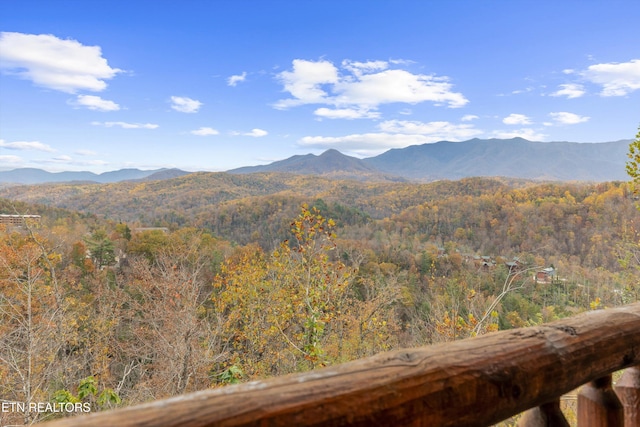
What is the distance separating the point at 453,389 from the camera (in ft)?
1.88

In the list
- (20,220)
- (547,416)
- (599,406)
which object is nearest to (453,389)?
(547,416)

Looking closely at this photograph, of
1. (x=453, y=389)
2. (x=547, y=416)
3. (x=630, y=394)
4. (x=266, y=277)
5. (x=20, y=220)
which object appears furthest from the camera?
(x=266, y=277)

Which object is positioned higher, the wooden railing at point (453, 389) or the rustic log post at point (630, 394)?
the wooden railing at point (453, 389)

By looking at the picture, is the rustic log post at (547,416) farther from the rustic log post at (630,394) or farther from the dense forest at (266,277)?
the dense forest at (266,277)

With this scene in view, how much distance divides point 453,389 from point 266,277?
10497 millimetres

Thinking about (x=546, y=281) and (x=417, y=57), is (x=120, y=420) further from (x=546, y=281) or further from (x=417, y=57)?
(x=417, y=57)

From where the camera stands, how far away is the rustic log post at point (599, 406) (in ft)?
2.61

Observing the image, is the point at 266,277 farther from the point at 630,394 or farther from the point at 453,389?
the point at 453,389

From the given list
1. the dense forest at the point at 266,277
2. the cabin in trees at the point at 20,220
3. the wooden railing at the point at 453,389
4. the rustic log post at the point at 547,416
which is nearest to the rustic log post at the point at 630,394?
the wooden railing at the point at 453,389

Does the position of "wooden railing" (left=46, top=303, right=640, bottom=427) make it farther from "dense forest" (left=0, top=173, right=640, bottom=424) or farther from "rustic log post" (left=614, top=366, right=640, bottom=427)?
"dense forest" (left=0, top=173, right=640, bottom=424)

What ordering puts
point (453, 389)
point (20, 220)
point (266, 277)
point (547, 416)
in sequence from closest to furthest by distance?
point (453, 389) < point (547, 416) < point (20, 220) < point (266, 277)

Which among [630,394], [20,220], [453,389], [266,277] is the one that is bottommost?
[266,277]

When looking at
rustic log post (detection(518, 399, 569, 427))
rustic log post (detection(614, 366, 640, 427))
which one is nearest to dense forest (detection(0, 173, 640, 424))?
rustic log post (detection(614, 366, 640, 427))

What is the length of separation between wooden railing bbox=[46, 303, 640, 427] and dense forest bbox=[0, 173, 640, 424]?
3.12 metres
